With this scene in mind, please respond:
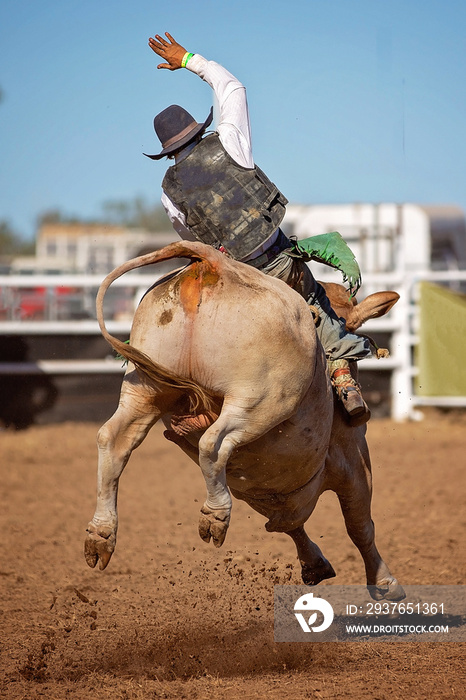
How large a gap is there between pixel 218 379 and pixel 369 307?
54.1 inches

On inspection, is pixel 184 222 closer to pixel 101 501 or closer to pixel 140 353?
pixel 140 353

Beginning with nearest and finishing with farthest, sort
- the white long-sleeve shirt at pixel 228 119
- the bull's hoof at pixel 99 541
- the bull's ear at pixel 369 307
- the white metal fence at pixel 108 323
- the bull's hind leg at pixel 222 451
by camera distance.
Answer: the bull's hind leg at pixel 222 451, the bull's hoof at pixel 99 541, the white long-sleeve shirt at pixel 228 119, the bull's ear at pixel 369 307, the white metal fence at pixel 108 323

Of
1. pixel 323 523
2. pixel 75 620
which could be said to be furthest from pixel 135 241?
pixel 75 620

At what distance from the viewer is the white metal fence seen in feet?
35.8

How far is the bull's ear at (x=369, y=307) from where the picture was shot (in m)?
4.15

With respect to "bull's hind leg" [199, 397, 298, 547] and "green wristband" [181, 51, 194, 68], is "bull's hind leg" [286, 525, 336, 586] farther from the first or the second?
"green wristband" [181, 51, 194, 68]

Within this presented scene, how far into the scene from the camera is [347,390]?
12.4 ft

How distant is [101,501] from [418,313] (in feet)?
28.7

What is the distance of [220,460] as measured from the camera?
3.07 metres

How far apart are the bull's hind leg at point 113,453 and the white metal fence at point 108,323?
7475 millimetres

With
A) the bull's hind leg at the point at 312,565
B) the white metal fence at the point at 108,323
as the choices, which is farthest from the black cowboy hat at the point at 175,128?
the white metal fence at the point at 108,323

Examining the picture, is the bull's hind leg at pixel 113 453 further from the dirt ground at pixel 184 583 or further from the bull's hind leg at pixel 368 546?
the bull's hind leg at pixel 368 546

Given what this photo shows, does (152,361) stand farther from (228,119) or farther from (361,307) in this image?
(361,307)

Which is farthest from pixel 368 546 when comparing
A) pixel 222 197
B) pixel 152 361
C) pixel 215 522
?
pixel 222 197
